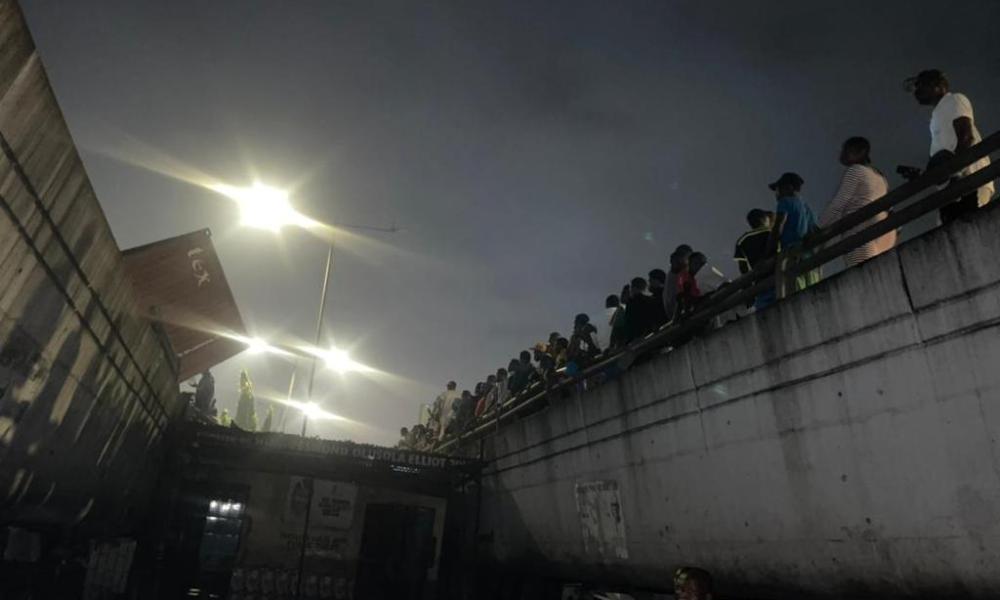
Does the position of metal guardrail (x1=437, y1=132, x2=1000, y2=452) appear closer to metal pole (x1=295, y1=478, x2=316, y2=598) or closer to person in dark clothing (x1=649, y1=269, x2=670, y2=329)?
person in dark clothing (x1=649, y1=269, x2=670, y2=329)

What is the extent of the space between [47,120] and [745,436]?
20.6 ft

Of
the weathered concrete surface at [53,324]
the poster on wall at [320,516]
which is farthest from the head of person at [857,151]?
the poster on wall at [320,516]

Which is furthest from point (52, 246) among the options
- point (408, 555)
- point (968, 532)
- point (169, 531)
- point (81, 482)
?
point (408, 555)

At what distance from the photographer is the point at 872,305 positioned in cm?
481

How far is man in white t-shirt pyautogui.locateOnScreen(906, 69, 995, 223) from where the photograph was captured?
4.74 m

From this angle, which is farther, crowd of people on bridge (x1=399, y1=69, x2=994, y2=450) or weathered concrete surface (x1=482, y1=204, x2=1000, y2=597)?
crowd of people on bridge (x1=399, y1=69, x2=994, y2=450)

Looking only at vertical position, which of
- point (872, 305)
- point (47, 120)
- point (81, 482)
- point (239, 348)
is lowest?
point (81, 482)

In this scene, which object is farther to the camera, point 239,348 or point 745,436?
point 239,348

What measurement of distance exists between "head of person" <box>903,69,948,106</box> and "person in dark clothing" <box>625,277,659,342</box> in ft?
14.2

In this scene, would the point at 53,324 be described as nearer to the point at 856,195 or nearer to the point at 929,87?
the point at 856,195

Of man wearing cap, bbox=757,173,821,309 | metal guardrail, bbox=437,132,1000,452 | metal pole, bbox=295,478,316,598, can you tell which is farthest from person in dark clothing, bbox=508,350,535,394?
man wearing cap, bbox=757,173,821,309

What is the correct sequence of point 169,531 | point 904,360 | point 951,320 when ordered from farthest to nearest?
1. point 169,531
2. point 904,360
3. point 951,320

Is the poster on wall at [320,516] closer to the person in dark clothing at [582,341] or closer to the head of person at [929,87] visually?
the person in dark clothing at [582,341]

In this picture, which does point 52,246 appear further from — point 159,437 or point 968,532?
point 159,437
